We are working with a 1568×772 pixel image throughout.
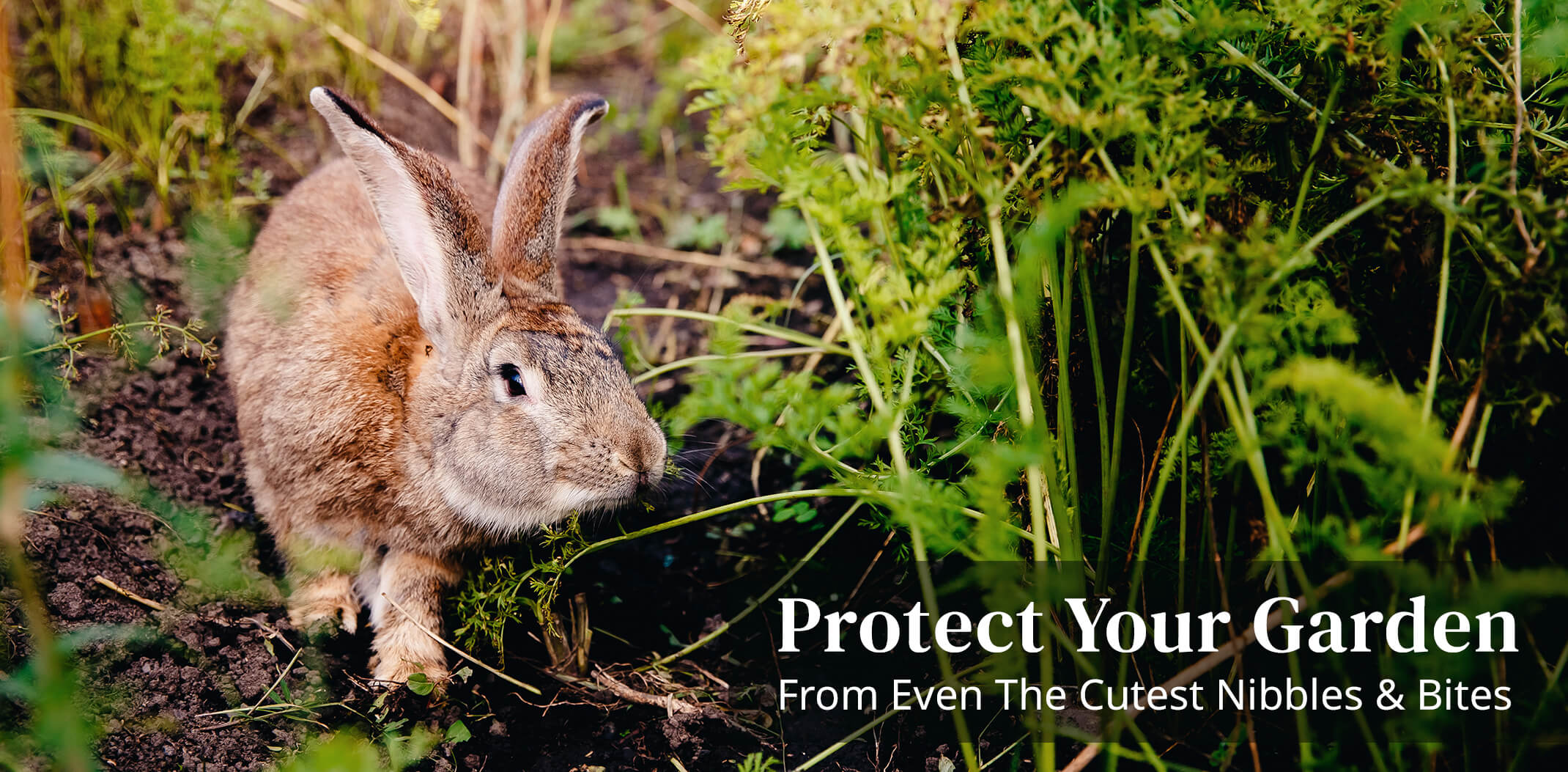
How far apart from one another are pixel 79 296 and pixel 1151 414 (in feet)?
11.3

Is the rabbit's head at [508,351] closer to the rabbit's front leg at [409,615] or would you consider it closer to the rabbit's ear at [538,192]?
the rabbit's ear at [538,192]

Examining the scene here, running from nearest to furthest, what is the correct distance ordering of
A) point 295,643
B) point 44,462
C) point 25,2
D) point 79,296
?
point 44,462 → point 295,643 → point 79,296 → point 25,2

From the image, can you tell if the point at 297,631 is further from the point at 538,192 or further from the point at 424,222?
the point at 538,192

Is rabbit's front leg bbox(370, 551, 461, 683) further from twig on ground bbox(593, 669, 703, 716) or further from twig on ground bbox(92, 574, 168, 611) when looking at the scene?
twig on ground bbox(92, 574, 168, 611)

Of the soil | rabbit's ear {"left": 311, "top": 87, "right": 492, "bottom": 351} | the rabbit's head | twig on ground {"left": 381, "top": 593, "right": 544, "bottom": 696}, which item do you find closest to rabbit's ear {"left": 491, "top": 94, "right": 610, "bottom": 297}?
the rabbit's head

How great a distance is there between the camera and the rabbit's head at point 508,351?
2.67 m

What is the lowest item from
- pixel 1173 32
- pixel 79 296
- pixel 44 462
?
pixel 79 296

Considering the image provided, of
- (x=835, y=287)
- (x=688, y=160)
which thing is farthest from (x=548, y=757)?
(x=688, y=160)

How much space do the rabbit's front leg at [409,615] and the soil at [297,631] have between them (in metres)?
0.08

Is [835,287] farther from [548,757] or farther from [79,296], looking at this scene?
[79,296]

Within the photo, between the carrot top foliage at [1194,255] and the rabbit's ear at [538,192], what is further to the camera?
the rabbit's ear at [538,192]

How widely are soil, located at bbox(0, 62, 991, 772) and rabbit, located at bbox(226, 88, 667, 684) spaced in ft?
0.67

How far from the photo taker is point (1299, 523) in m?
2.15

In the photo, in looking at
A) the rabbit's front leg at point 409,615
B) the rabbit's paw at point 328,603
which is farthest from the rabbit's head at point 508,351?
the rabbit's paw at point 328,603
